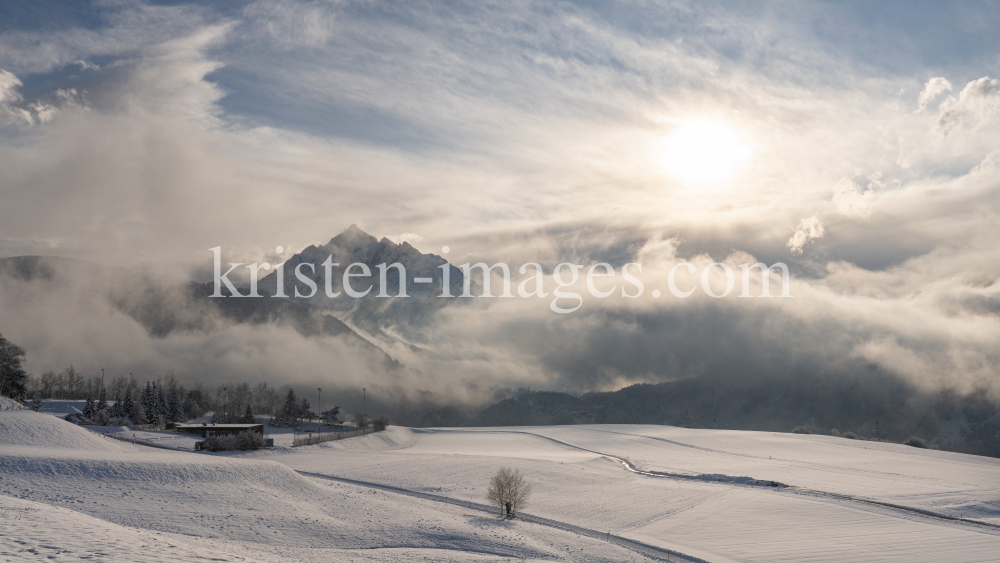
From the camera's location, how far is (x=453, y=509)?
1895 inches

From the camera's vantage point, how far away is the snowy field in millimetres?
31312

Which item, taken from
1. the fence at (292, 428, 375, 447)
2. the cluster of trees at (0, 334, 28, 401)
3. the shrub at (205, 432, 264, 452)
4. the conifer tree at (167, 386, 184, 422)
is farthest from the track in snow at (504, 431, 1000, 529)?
the cluster of trees at (0, 334, 28, 401)

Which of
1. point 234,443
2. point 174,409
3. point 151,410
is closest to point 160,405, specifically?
point 151,410

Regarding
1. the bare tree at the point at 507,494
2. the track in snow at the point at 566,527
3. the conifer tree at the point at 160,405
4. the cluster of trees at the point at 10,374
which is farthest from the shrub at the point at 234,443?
the conifer tree at the point at 160,405

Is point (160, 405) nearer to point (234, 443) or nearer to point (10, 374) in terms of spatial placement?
point (10, 374)

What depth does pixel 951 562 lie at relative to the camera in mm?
36438

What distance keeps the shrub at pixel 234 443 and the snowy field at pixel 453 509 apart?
646 inches

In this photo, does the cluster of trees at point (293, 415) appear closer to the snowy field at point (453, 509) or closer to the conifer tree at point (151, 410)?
the conifer tree at point (151, 410)

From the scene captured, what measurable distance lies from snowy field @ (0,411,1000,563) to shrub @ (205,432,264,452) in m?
16.4

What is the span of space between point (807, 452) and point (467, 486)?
202 feet

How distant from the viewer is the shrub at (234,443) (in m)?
84.6

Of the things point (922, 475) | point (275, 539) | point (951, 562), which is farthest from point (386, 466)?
point (922, 475)

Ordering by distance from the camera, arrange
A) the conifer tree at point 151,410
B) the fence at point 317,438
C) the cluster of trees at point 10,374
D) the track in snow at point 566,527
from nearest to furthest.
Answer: the track in snow at point 566,527
the fence at point 317,438
the cluster of trees at point 10,374
the conifer tree at point 151,410

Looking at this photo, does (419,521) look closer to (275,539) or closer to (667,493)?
(275,539)
